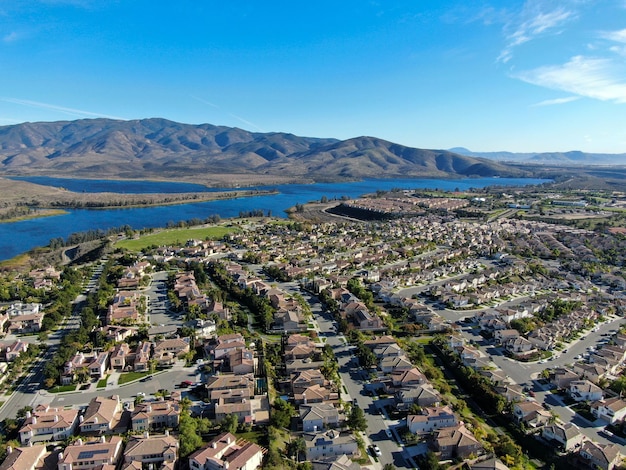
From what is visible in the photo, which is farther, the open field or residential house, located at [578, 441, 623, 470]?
the open field

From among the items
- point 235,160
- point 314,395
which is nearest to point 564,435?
point 314,395

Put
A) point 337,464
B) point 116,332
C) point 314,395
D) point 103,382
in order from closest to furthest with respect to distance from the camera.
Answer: point 337,464 < point 314,395 < point 103,382 < point 116,332

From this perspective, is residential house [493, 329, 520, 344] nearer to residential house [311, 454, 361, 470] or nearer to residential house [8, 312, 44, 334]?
residential house [311, 454, 361, 470]

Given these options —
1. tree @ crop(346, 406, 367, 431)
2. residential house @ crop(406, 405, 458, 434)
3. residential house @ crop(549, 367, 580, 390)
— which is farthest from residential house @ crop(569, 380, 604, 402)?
tree @ crop(346, 406, 367, 431)

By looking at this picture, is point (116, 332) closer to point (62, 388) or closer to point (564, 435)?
point (62, 388)

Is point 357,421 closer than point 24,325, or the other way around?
point 357,421

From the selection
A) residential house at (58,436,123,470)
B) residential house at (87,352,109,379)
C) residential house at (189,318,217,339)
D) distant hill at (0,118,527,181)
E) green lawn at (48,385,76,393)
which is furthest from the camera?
distant hill at (0,118,527,181)
